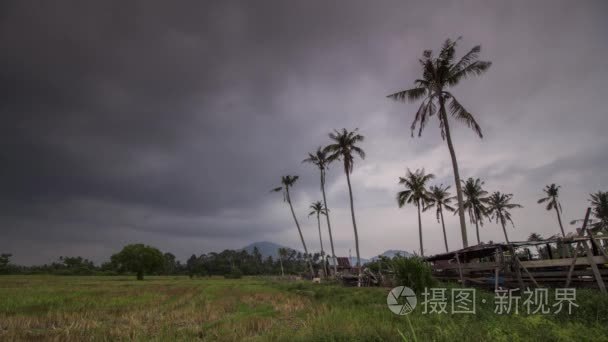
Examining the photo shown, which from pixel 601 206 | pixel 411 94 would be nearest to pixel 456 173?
pixel 411 94

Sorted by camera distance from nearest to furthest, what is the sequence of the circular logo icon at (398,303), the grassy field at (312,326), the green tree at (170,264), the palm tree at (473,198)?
the circular logo icon at (398,303)
the grassy field at (312,326)
the palm tree at (473,198)
the green tree at (170,264)

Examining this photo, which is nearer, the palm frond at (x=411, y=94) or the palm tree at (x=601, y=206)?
the palm frond at (x=411, y=94)

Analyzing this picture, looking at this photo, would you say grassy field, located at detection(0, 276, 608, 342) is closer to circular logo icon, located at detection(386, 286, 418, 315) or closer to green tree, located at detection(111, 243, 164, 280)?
circular logo icon, located at detection(386, 286, 418, 315)

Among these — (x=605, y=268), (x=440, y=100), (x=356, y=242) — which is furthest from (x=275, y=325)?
(x=356, y=242)

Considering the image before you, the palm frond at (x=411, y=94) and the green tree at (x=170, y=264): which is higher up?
the palm frond at (x=411, y=94)

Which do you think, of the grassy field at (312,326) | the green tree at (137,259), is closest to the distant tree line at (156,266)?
the green tree at (137,259)

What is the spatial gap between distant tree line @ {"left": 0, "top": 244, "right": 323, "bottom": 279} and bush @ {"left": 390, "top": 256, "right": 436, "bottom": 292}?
3768cm

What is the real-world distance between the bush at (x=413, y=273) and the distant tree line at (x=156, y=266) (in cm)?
3768

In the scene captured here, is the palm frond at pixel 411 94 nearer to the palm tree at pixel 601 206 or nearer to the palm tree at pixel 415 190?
the palm tree at pixel 415 190

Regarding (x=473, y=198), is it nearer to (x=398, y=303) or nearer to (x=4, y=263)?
(x=398, y=303)

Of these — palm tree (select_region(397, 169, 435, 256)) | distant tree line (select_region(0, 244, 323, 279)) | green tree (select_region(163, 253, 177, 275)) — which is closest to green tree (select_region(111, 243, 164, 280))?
distant tree line (select_region(0, 244, 323, 279))

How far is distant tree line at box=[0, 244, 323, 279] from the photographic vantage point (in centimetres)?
6500

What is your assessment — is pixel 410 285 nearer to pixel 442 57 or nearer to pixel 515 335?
pixel 515 335

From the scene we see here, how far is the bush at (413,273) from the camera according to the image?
44.2 feet
